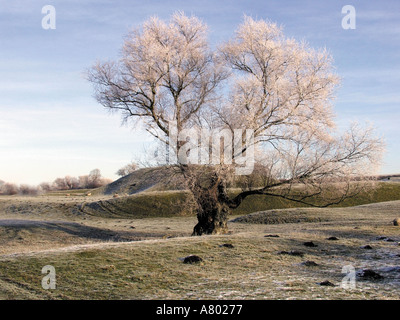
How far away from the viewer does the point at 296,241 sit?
1659cm

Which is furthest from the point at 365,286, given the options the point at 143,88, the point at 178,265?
the point at 143,88

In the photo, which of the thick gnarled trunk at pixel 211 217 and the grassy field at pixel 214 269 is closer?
the grassy field at pixel 214 269

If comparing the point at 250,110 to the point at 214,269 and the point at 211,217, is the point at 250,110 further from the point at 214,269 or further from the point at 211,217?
the point at 214,269

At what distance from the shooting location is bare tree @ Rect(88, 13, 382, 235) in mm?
23469

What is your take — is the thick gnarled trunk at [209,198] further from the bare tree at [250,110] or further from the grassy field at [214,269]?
the grassy field at [214,269]

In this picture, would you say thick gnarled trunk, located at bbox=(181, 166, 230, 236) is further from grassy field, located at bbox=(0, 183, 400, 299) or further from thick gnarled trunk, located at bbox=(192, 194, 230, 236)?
grassy field, located at bbox=(0, 183, 400, 299)

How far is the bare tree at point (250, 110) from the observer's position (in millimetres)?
23469

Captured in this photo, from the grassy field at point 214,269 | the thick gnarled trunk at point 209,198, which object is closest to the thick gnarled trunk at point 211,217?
the thick gnarled trunk at point 209,198

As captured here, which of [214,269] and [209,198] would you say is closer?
[214,269]

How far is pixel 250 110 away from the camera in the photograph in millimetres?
23297

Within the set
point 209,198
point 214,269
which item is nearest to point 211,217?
point 209,198

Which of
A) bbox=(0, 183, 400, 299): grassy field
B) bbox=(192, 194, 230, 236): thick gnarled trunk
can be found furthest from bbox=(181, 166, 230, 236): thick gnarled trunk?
bbox=(0, 183, 400, 299): grassy field
